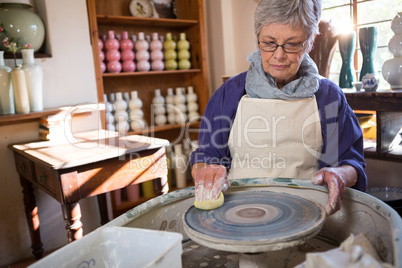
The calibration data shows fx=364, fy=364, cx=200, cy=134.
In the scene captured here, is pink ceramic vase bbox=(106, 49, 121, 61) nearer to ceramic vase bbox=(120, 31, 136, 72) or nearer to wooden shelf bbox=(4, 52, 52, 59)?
ceramic vase bbox=(120, 31, 136, 72)

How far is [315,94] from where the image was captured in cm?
147

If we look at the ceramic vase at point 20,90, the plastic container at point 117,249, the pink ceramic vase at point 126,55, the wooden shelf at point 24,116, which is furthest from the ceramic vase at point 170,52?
the plastic container at point 117,249

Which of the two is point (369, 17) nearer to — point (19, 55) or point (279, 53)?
point (279, 53)

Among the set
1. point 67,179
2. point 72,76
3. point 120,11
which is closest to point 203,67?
point 120,11

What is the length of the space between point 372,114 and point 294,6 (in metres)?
1.72

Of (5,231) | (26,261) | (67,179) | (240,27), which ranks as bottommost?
(26,261)

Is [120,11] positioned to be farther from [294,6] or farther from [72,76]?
[294,6]

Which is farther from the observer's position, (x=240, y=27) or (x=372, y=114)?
(x=240, y=27)

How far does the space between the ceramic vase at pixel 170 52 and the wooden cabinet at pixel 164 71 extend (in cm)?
7

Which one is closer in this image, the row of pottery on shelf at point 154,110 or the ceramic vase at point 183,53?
the row of pottery on shelf at point 154,110

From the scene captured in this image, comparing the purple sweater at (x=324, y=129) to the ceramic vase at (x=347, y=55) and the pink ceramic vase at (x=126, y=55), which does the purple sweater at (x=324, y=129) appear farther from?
the pink ceramic vase at (x=126, y=55)

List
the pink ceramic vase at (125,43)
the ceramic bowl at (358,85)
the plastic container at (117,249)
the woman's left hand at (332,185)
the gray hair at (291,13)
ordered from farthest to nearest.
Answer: the pink ceramic vase at (125,43) → the ceramic bowl at (358,85) → the gray hair at (291,13) → the woman's left hand at (332,185) → the plastic container at (117,249)

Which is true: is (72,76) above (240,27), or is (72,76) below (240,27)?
below

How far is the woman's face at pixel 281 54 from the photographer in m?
1.32
